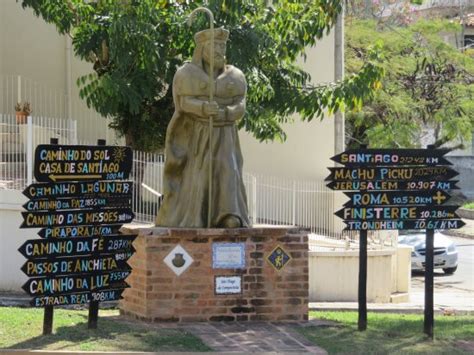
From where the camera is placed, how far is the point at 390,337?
373 inches

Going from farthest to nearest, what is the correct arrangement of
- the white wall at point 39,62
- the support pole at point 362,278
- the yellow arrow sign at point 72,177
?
the white wall at point 39,62
the support pole at point 362,278
the yellow arrow sign at point 72,177

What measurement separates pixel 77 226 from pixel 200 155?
1767mm

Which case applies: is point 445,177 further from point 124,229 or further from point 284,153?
point 284,153

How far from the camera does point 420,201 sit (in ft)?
31.8

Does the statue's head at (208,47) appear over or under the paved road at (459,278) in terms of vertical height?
over

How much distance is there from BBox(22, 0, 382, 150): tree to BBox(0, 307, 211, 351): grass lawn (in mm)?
5298

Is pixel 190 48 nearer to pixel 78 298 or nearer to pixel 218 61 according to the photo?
pixel 218 61

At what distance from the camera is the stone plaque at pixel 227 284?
957 centimetres

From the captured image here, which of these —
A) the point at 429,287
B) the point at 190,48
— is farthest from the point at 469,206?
the point at 429,287

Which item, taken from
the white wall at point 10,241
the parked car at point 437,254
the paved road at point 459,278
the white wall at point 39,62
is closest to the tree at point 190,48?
the white wall at point 10,241

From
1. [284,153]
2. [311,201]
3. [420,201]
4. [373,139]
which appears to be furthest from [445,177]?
[373,139]

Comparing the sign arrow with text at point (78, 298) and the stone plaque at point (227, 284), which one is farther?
the stone plaque at point (227, 284)

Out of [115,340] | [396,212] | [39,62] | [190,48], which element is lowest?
[115,340]

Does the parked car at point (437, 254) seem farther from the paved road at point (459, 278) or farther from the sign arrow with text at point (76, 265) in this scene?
the sign arrow with text at point (76, 265)
